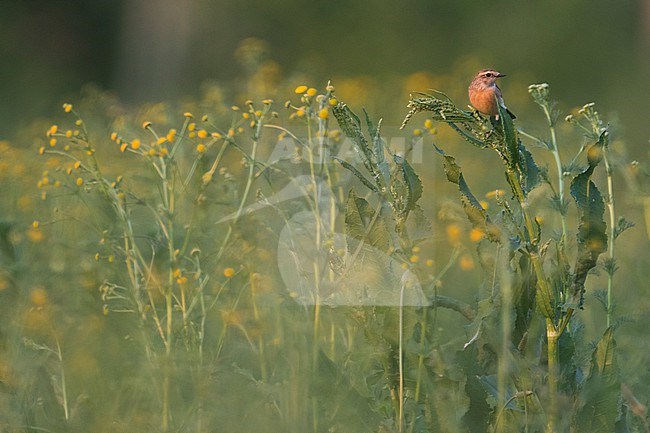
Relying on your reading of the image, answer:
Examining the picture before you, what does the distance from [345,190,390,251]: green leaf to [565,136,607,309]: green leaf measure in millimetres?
299

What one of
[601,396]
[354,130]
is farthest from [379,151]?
[601,396]

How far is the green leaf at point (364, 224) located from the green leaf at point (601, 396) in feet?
1.21

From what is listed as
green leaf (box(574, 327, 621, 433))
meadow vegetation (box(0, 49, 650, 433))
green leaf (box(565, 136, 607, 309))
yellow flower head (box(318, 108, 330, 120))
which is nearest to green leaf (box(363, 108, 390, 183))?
meadow vegetation (box(0, 49, 650, 433))

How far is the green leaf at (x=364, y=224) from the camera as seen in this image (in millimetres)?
1619

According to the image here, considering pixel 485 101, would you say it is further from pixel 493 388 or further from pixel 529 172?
pixel 493 388

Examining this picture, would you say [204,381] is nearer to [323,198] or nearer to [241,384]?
[241,384]

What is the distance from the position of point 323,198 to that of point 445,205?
9.3 inches

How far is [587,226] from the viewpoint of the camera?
1.51m

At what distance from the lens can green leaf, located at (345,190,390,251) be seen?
1.62 metres

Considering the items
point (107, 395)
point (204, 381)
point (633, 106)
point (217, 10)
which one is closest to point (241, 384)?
point (204, 381)

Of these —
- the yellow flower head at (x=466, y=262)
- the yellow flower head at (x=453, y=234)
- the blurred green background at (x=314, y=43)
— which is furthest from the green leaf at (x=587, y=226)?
the blurred green background at (x=314, y=43)

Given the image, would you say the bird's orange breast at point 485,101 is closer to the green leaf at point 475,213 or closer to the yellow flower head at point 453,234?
the green leaf at point 475,213

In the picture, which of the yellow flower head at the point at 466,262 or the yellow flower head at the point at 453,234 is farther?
the yellow flower head at the point at 466,262

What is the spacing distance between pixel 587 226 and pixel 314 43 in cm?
694
